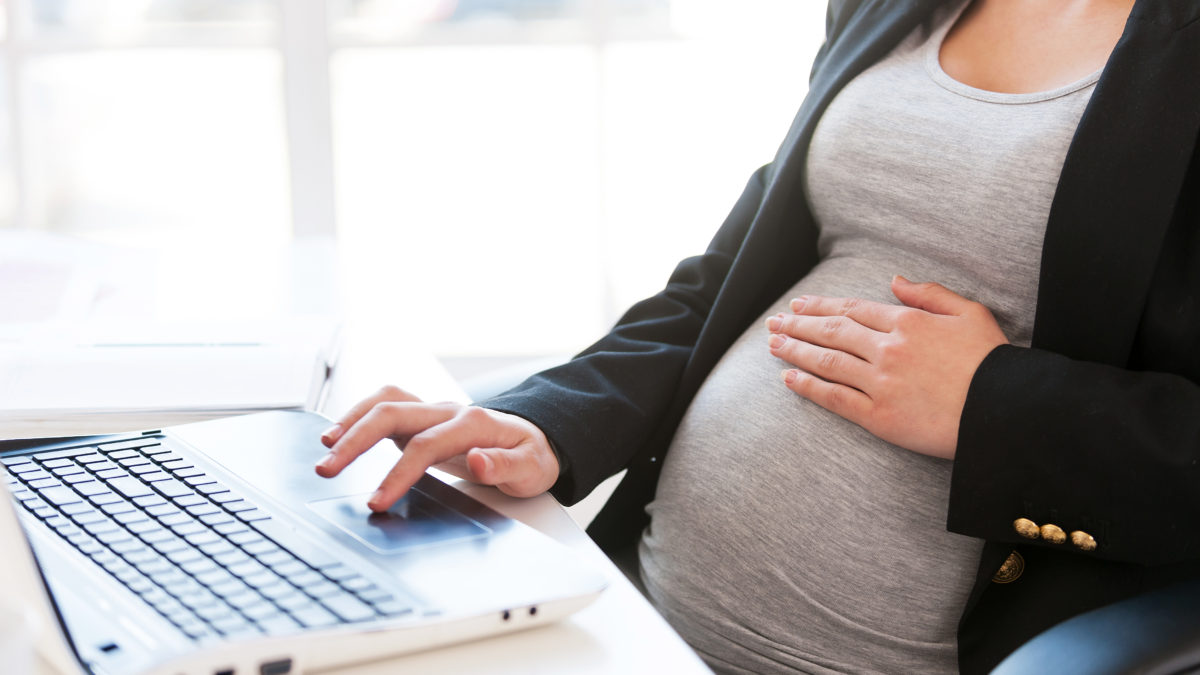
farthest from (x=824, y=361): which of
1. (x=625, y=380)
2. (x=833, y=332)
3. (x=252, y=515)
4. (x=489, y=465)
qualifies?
(x=252, y=515)

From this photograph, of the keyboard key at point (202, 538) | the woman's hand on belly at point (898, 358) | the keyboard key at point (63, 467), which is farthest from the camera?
the woman's hand on belly at point (898, 358)

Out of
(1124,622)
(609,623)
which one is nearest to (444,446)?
(609,623)

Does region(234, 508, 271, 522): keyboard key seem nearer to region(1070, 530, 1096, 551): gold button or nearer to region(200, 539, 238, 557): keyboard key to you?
region(200, 539, 238, 557): keyboard key

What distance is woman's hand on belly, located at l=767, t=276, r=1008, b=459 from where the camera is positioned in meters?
0.71

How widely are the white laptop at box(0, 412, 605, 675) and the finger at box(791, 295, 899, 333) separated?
0.35 meters

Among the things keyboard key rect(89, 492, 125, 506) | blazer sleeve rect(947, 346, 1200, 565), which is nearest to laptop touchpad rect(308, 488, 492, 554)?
keyboard key rect(89, 492, 125, 506)

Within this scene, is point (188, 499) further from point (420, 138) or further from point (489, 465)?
point (420, 138)

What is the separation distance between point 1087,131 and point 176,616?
65 cm

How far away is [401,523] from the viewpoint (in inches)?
21.4

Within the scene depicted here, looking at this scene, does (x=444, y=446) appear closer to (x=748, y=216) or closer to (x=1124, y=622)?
(x=1124, y=622)

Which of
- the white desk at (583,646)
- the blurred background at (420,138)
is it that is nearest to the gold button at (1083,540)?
the white desk at (583,646)

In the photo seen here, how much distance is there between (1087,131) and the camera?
73cm

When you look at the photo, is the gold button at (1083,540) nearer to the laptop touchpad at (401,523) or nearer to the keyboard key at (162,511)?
the laptop touchpad at (401,523)

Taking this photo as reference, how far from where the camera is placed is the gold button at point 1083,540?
2.17 feet
